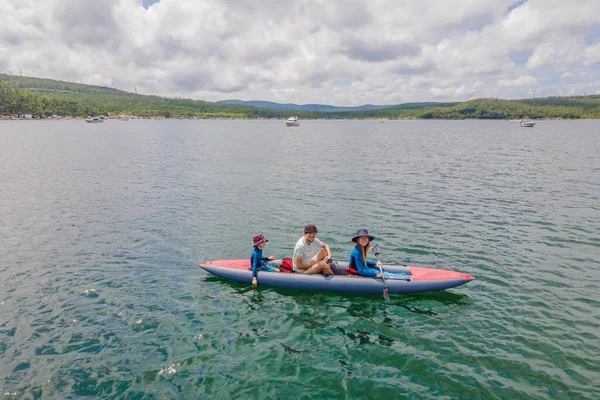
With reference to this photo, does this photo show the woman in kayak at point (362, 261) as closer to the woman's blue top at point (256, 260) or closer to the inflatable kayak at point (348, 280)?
the inflatable kayak at point (348, 280)

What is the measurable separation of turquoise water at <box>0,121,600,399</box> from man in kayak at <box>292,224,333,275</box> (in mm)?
918

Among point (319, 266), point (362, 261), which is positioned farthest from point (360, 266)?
point (319, 266)

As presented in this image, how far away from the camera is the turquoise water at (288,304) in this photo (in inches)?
336

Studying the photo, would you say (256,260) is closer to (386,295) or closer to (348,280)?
(348,280)

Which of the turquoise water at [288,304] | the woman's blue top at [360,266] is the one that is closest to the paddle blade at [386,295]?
the turquoise water at [288,304]

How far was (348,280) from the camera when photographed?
41.2 feet

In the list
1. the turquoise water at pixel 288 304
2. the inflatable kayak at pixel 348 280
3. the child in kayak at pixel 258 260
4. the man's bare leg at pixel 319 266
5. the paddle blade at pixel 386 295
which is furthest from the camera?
the child in kayak at pixel 258 260

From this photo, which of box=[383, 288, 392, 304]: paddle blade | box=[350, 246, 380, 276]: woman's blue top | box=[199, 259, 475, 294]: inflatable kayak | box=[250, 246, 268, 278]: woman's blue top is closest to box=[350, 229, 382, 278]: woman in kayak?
box=[350, 246, 380, 276]: woman's blue top

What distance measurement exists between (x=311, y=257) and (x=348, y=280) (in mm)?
1590

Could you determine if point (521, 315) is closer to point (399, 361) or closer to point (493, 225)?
point (399, 361)

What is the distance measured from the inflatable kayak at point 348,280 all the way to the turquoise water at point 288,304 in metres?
0.34

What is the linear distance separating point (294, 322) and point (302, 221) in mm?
9666

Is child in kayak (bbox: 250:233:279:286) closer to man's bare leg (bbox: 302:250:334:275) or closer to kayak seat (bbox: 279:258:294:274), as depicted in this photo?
kayak seat (bbox: 279:258:294:274)

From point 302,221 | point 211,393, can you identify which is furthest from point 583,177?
point 211,393
